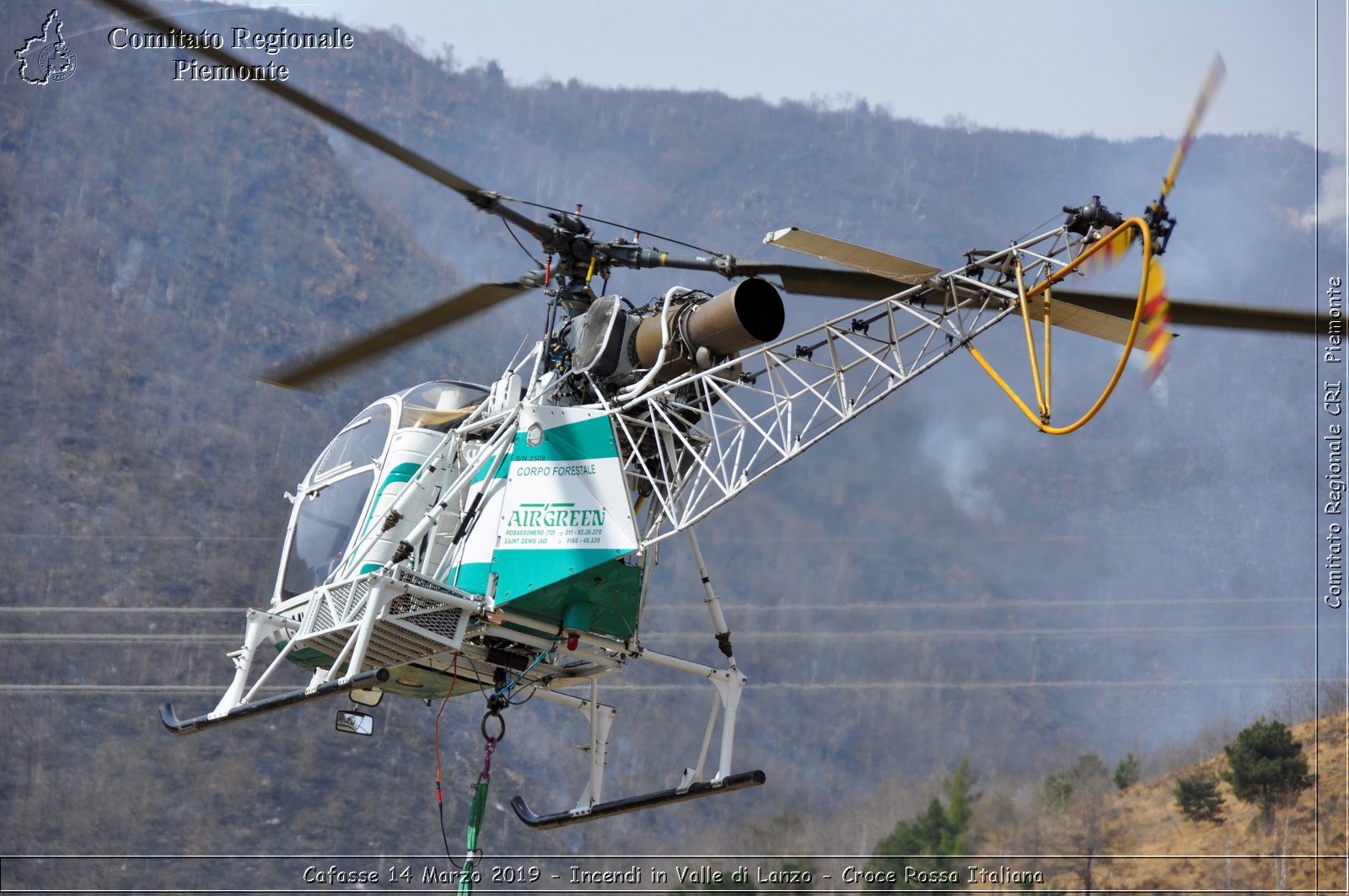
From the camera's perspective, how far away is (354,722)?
1295 centimetres

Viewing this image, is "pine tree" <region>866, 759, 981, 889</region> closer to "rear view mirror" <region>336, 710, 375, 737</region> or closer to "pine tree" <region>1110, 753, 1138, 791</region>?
"pine tree" <region>1110, 753, 1138, 791</region>

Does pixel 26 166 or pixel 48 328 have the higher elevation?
pixel 26 166

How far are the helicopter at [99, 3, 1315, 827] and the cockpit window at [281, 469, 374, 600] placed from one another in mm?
40

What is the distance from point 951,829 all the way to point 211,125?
48.9 metres

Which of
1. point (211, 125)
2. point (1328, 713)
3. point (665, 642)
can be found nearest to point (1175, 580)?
point (1328, 713)

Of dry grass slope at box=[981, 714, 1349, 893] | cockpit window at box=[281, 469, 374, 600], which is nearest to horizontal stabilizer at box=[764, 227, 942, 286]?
cockpit window at box=[281, 469, 374, 600]

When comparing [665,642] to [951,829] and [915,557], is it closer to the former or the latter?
[915,557]

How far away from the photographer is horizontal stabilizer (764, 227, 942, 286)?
9141 millimetres

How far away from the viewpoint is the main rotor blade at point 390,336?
10.8 m

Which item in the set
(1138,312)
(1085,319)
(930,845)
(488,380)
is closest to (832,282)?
(1085,319)

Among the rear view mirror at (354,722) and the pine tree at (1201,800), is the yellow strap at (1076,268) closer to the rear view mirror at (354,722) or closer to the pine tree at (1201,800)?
the rear view mirror at (354,722)

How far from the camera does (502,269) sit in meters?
61.9

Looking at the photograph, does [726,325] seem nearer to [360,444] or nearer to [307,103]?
[307,103]

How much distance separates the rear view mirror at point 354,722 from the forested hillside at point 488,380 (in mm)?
20885
